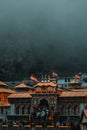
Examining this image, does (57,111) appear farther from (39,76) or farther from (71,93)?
(39,76)

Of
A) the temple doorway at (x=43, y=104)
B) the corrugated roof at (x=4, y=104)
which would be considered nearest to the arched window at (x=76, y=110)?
the temple doorway at (x=43, y=104)

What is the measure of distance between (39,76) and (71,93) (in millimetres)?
42126

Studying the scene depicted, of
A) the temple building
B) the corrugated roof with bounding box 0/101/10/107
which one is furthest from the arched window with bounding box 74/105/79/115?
the corrugated roof with bounding box 0/101/10/107

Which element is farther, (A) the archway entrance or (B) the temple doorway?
(A) the archway entrance

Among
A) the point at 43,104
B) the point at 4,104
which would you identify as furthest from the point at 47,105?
the point at 4,104

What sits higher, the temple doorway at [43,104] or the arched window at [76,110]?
the temple doorway at [43,104]

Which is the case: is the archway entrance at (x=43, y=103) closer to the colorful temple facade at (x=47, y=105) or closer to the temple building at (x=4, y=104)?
the colorful temple facade at (x=47, y=105)

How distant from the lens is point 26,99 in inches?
2776

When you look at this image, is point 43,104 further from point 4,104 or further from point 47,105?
point 4,104

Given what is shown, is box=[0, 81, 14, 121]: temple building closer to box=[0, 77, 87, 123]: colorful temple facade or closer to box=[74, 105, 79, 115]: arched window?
box=[0, 77, 87, 123]: colorful temple facade

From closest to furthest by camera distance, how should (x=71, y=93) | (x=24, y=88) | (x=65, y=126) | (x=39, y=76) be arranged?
(x=65, y=126) < (x=71, y=93) < (x=24, y=88) < (x=39, y=76)

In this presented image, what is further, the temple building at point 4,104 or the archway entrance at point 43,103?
the temple building at point 4,104

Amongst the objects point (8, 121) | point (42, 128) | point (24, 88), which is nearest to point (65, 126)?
point (42, 128)

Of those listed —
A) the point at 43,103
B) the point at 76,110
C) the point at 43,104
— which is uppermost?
the point at 43,103
